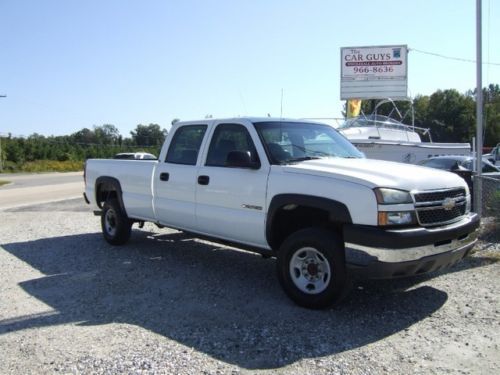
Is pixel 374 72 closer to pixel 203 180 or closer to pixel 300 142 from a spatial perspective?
pixel 300 142

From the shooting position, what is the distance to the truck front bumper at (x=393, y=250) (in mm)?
4637

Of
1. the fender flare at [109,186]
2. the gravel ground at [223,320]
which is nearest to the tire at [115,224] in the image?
the fender flare at [109,186]

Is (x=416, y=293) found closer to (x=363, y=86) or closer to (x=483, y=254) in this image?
(x=483, y=254)

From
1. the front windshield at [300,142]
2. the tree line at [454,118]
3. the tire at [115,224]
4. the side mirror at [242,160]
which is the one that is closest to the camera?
the side mirror at [242,160]

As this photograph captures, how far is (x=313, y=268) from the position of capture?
5219mm

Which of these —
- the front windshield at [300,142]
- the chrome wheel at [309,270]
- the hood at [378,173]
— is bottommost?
the chrome wheel at [309,270]

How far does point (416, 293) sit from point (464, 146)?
14656mm

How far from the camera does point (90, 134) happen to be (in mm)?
123812

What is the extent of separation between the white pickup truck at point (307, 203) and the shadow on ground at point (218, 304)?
17.4 inches

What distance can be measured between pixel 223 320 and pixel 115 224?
163 inches

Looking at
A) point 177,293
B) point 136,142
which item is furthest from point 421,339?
point 136,142

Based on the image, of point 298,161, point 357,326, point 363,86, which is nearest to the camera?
point 357,326

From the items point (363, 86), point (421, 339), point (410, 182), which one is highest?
point (363, 86)

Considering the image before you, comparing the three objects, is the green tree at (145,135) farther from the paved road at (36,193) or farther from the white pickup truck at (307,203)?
the white pickup truck at (307,203)
